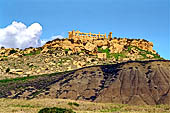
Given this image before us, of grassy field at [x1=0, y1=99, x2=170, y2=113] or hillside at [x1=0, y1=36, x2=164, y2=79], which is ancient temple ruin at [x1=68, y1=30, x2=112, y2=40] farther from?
grassy field at [x1=0, y1=99, x2=170, y2=113]

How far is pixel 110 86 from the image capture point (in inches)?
2253

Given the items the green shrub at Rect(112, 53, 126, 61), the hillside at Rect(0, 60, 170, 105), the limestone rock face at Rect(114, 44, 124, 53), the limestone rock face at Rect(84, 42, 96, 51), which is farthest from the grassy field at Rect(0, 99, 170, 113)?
the limestone rock face at Rect(84, 42, 96, 51)

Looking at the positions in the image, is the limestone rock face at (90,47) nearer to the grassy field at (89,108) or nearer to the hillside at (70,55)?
the hillside at (70,55)

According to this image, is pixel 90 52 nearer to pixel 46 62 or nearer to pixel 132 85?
pixel 46 62

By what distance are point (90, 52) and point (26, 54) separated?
3288cm

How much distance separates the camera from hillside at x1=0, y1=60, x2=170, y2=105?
51.3 m

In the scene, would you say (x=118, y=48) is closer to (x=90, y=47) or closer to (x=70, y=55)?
(x=90, y=47)

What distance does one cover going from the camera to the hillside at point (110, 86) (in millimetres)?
51312

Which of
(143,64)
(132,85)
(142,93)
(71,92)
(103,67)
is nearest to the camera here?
(142,93)

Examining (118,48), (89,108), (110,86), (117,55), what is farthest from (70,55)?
(89,108)

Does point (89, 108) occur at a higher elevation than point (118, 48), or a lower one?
lower

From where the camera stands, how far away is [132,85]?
55625mm

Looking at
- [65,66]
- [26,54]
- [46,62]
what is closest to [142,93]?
[65,66]

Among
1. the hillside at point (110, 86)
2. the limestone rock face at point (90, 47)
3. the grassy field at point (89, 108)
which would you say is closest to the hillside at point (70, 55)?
the limestone rock face at point (90, 47)
